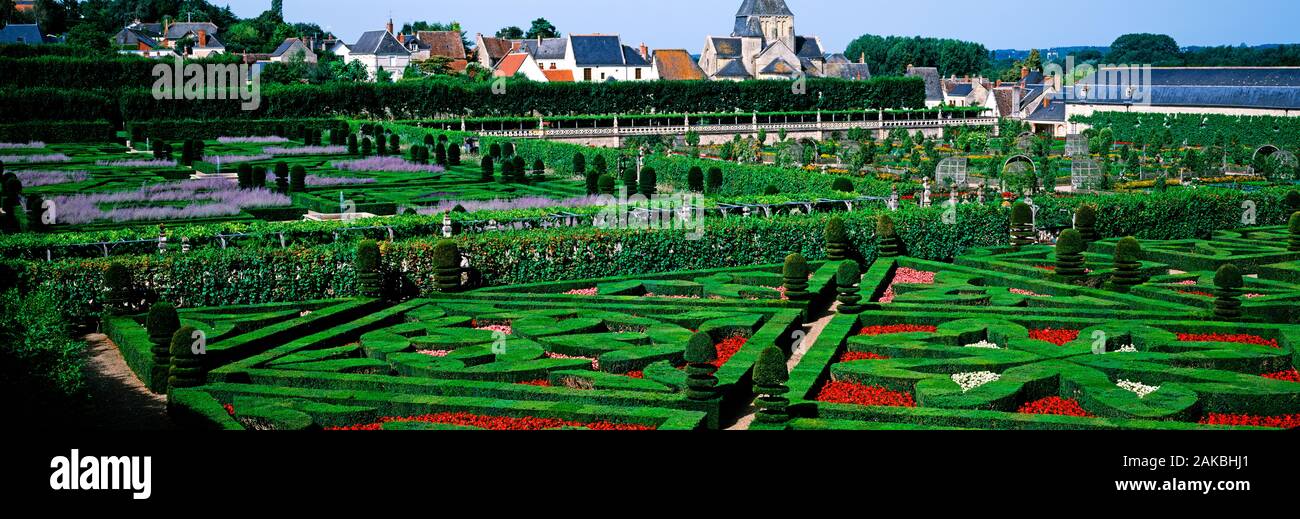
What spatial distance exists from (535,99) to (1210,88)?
Answer: 37.9 m

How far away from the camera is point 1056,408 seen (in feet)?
54.7

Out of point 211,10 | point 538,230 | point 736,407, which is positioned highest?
point 211,10

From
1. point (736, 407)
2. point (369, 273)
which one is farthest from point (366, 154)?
point (736, 407)

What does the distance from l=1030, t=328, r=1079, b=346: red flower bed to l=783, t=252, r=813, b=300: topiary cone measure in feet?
12.5

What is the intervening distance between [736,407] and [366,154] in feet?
134

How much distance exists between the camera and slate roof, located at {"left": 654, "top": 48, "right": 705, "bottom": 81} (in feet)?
358

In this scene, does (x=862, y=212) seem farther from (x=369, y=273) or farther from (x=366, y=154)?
(x=366, y=154)

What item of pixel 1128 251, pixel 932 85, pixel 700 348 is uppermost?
pixel 932 85

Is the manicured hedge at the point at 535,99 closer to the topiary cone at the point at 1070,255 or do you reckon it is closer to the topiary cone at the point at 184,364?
the topiary cone at the point at 1070,255

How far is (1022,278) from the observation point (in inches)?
960

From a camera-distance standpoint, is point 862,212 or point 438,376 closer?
point 438,376

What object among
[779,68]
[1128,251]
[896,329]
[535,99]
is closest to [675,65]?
[779,68]

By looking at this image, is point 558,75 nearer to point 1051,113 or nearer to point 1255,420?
point 1051,113

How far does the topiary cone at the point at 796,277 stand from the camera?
22.2 meters
